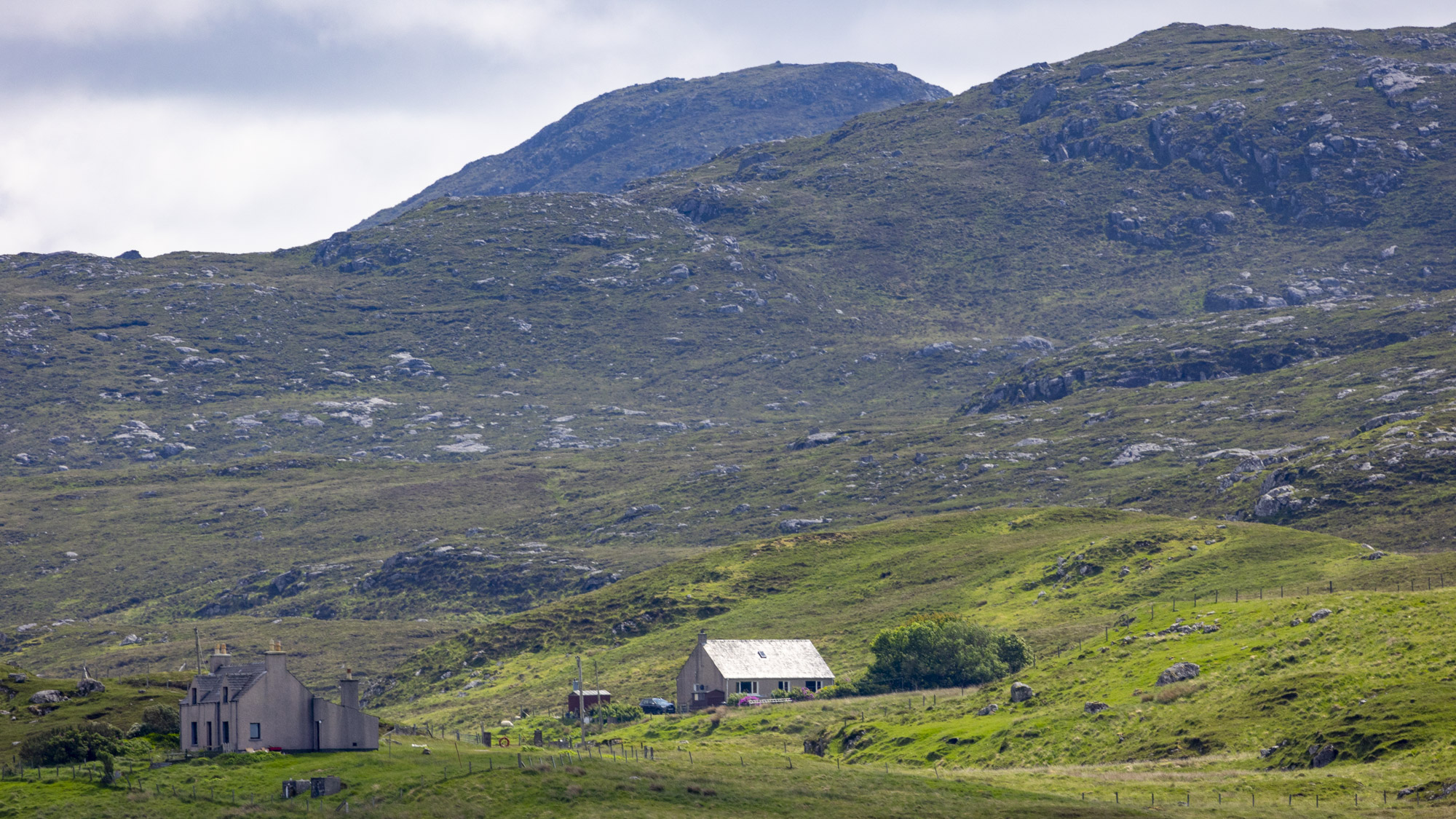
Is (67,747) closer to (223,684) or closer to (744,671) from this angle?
(223,684)

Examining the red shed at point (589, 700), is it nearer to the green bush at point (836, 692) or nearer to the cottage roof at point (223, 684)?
the green bush at point (836, 692)

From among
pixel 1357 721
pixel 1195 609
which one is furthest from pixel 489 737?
pixel 1195 609

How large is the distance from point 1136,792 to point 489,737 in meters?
37.7

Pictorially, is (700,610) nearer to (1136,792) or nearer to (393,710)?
(393,710)

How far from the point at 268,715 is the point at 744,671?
66956 mm

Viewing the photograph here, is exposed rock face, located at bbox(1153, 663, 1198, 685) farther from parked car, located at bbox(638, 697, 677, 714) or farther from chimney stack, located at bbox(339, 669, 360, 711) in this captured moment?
chimney stack, located at bbox(339, 669, 360, 711)

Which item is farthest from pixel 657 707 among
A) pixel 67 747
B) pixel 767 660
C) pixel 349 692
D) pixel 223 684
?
pixel 67 747

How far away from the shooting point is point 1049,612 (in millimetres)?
151500

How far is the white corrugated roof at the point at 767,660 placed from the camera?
13675cm

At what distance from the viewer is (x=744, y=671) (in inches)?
5384

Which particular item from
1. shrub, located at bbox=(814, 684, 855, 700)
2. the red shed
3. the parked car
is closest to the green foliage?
the red shed

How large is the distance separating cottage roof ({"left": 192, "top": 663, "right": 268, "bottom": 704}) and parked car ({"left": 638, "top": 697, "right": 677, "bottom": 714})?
62951 millimetres

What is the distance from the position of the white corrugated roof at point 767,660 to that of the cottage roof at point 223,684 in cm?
6509

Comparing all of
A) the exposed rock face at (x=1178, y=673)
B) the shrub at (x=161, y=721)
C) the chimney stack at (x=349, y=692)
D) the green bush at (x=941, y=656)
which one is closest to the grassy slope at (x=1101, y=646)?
the exposed rock face at (x=1178, y=673)
